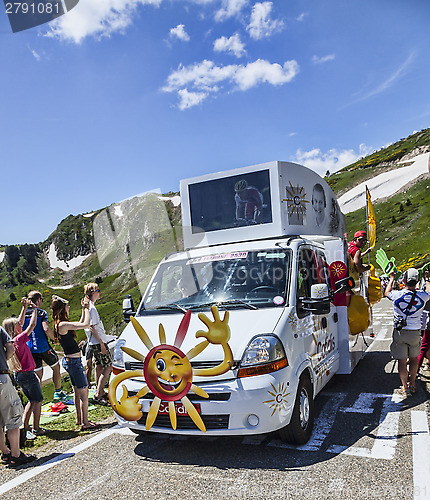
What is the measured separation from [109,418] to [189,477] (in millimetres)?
2526

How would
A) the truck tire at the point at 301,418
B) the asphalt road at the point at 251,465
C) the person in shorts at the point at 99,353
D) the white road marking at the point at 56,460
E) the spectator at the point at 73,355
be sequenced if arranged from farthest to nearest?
the person in shorts at the point at 99,353, the spectator at the point at 73,355, the truck tire at the point at 301,418, the white road marking at the point at 56,460, the asphalt road at the point at 251,465

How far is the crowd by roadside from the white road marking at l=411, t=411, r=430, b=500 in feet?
12.6

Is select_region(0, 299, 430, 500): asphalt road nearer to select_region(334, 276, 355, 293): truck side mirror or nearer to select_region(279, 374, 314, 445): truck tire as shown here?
select_region(279, 374, 314, 445): truck tire

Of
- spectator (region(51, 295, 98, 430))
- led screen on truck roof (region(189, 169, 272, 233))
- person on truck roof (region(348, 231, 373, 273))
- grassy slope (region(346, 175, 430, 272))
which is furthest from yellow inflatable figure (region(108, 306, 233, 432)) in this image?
grassy slope (region(346, 175, 430, 272))

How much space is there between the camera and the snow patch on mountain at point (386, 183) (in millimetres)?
169875

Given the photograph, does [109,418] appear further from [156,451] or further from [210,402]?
[210,402]

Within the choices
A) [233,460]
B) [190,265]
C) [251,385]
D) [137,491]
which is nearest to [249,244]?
[190,265]

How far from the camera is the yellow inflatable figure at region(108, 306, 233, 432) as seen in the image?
13.2 ft

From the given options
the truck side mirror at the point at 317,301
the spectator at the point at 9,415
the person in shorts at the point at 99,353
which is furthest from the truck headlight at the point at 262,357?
the person in shorts at the point at 99,353

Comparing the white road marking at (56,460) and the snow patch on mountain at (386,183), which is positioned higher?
the snow patch on mountain at (386,183)

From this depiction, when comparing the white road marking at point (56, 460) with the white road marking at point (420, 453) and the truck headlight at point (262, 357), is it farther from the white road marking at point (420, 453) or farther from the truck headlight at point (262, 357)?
the white road marking at point (420, 453)

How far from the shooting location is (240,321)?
14.4ft

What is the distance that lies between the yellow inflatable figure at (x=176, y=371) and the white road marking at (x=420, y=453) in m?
1.80

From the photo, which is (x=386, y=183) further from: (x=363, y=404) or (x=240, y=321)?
(x=240, y=321)
